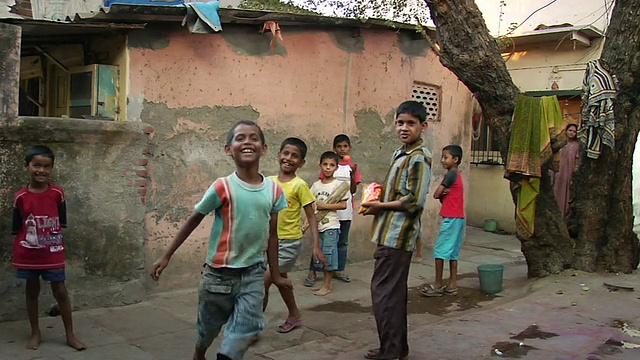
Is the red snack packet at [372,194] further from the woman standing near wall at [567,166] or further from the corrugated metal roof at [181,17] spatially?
the woman standing near wall at [567,166]

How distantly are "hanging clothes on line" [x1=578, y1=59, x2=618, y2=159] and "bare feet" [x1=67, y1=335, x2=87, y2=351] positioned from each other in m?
5.12

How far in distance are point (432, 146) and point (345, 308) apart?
364 centimetres

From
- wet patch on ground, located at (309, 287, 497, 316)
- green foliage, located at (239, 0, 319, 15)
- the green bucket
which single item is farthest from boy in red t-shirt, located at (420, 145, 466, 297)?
green foliage, located at (239, 0, 319, 15)

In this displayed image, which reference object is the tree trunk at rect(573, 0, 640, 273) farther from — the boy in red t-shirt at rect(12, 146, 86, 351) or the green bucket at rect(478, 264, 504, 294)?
the boy in red t-shirt at rect(12, 146, 86, 351)

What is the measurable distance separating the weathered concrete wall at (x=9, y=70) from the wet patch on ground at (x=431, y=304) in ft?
10.2

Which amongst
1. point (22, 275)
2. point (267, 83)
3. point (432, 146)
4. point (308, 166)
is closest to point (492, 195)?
point (432, 146)

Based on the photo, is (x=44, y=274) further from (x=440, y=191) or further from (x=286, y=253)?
(x=440, y=191)

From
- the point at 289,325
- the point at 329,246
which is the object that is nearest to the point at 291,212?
the point at 289,325

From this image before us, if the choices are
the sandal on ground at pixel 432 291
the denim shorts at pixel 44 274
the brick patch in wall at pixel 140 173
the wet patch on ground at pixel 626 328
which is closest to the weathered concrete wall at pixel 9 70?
the brick patch in wall at pixel 140 173

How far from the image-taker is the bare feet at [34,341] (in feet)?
14.5

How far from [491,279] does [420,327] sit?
6.21 feet

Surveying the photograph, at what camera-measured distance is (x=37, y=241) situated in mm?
4402

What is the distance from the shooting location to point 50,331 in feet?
15.8

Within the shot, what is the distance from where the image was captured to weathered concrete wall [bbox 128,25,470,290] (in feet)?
19.9
